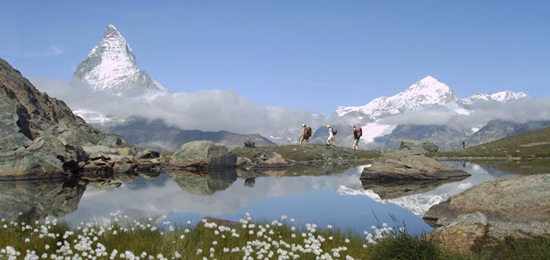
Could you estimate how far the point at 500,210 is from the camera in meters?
19.0

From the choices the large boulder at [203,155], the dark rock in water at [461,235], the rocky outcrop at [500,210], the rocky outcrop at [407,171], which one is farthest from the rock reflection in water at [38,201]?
the large boulder at [203,155]

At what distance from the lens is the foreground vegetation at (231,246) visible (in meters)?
11.7

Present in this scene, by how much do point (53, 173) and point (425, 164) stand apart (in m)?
38.6

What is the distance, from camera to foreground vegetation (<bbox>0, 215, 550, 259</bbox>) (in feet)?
38.3

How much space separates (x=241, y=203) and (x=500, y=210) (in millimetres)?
14346

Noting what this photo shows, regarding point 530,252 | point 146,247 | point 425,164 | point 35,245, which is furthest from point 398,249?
point 425,164

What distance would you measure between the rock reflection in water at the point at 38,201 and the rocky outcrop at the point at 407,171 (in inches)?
1025

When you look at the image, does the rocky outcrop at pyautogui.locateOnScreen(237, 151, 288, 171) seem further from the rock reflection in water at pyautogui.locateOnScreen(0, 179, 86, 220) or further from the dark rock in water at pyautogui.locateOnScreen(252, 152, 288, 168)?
the rock reflection in water at pyautogui.locateOnScreen(0, 179, 86, 220)

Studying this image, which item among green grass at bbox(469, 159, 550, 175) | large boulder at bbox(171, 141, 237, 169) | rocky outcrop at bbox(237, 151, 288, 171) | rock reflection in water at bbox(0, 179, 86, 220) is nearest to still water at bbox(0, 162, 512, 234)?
rock reflection in water at bbox(0, 179, 86, 220)

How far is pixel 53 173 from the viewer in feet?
156

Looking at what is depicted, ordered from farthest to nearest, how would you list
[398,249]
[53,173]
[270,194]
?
1. [53,173]
2. [270,194]
3. [398,249]

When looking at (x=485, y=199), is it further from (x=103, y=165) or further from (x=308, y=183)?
(x=103, y=165)

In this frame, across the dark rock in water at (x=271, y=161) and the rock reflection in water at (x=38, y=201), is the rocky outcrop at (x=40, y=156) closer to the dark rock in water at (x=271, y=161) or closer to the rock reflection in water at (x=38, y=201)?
the rock reflection in water at (x=38, y=201)

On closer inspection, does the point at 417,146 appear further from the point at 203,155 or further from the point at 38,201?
the point at 38,201
